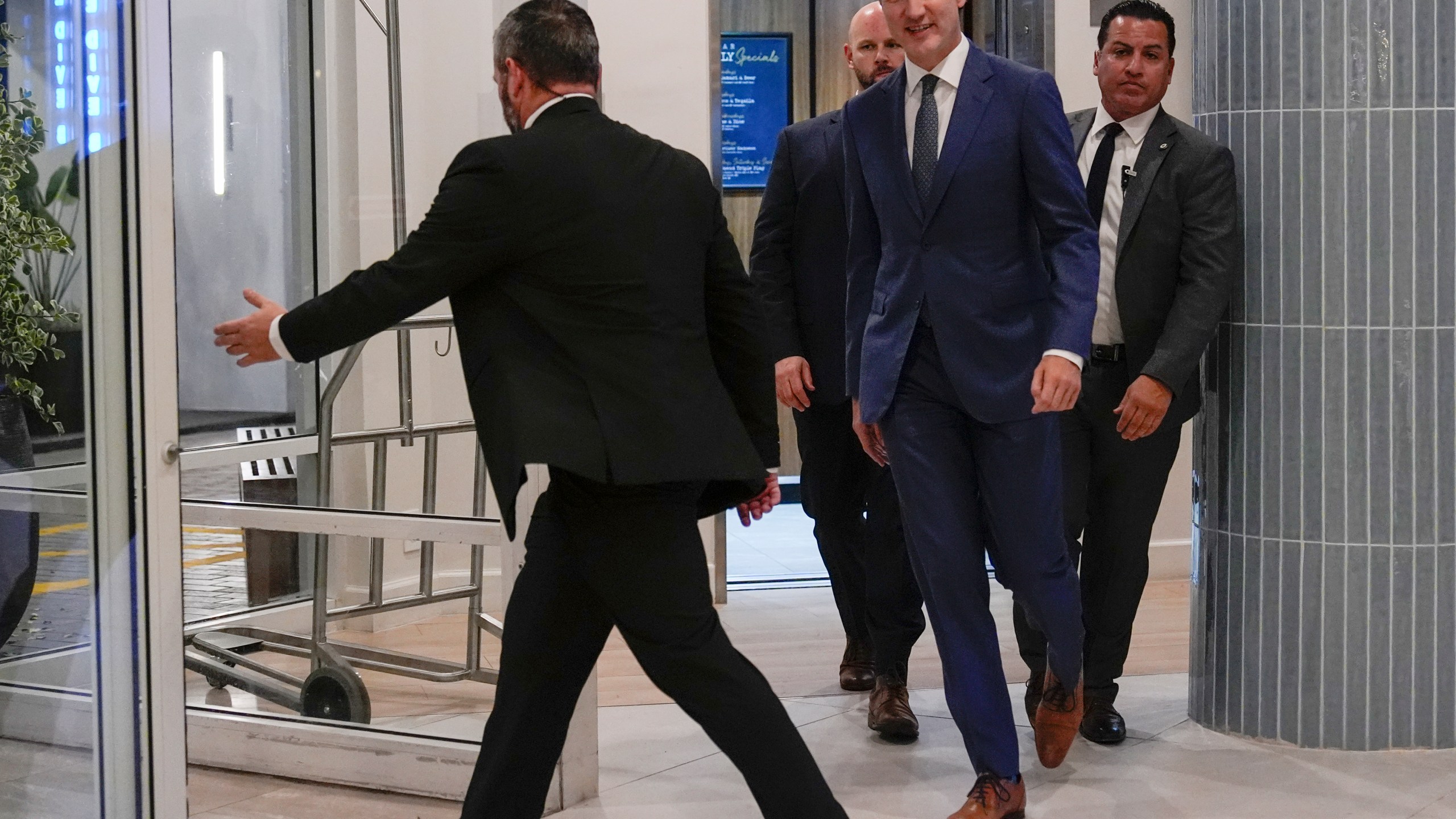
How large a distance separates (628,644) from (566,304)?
483 mm

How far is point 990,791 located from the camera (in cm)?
285

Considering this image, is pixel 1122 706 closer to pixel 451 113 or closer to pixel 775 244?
pixel 775 244

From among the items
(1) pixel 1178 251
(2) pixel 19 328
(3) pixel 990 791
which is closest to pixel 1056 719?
(3) pixel 990 791

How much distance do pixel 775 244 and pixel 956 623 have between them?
1.20 metres

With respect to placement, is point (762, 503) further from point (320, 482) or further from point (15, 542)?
point (320, 482)

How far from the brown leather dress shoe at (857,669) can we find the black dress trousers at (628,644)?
1.77 meters

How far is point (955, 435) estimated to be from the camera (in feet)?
9.65

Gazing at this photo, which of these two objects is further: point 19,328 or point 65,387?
point 19,328

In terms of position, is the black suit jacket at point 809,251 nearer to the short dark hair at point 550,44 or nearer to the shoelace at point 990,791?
the shoelace at point 990,791

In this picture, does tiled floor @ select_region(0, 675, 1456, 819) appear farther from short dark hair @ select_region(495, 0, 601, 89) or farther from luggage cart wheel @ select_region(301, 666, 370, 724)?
short dark hair @ select_region(495, 0, 601, 89)

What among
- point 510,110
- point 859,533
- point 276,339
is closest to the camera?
point 276,339

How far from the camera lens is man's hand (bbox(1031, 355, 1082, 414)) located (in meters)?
2.73

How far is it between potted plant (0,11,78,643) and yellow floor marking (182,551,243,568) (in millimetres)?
904

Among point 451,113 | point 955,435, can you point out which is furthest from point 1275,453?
point 451,113
